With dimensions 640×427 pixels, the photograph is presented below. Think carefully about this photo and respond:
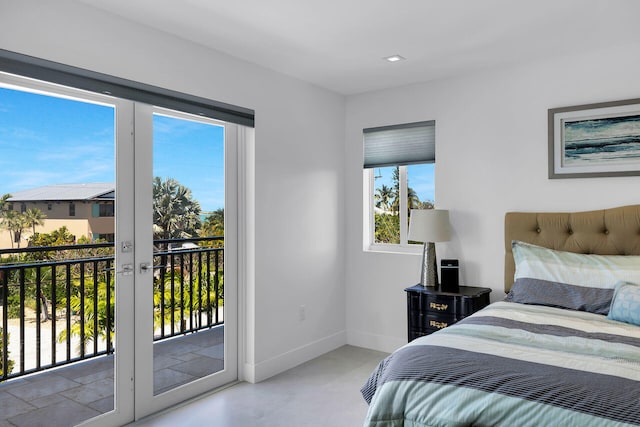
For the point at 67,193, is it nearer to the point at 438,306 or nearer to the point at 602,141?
the point at 438,306

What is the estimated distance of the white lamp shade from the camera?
366cm

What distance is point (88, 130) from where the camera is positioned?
2633 mm

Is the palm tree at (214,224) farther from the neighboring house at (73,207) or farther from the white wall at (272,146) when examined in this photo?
the neighboring house at (73,207)

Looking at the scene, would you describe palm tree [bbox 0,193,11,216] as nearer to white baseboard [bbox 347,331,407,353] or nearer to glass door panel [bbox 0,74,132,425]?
glass door panel [bbox 0,74,132,425]

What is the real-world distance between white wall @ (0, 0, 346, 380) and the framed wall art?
6.27 ft

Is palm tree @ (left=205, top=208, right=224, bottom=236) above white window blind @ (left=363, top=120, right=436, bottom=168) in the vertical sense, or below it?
below

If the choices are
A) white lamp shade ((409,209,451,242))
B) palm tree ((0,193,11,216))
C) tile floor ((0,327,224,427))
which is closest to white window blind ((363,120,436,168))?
white lamp shade ((409,209,451,242))

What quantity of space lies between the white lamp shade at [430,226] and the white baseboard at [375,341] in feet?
3.48

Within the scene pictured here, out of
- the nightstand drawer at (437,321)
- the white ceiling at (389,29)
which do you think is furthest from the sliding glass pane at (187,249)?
the nightstand drawer at (437,321)

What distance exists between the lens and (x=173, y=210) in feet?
10.2

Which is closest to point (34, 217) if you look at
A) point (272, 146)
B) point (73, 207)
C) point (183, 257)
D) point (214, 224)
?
point (73, 207)

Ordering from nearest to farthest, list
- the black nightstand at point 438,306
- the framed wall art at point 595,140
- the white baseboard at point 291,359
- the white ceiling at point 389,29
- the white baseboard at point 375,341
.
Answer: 1. the white ceiling at point 389,29
2. the framed wall art at point 595,140
3. the black nightstand at point 438,306
4. the white baseboard at point 291,359
5. the white baseboard at point 375,341

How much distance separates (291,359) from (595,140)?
2877mm

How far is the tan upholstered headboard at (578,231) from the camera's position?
10.1ft
